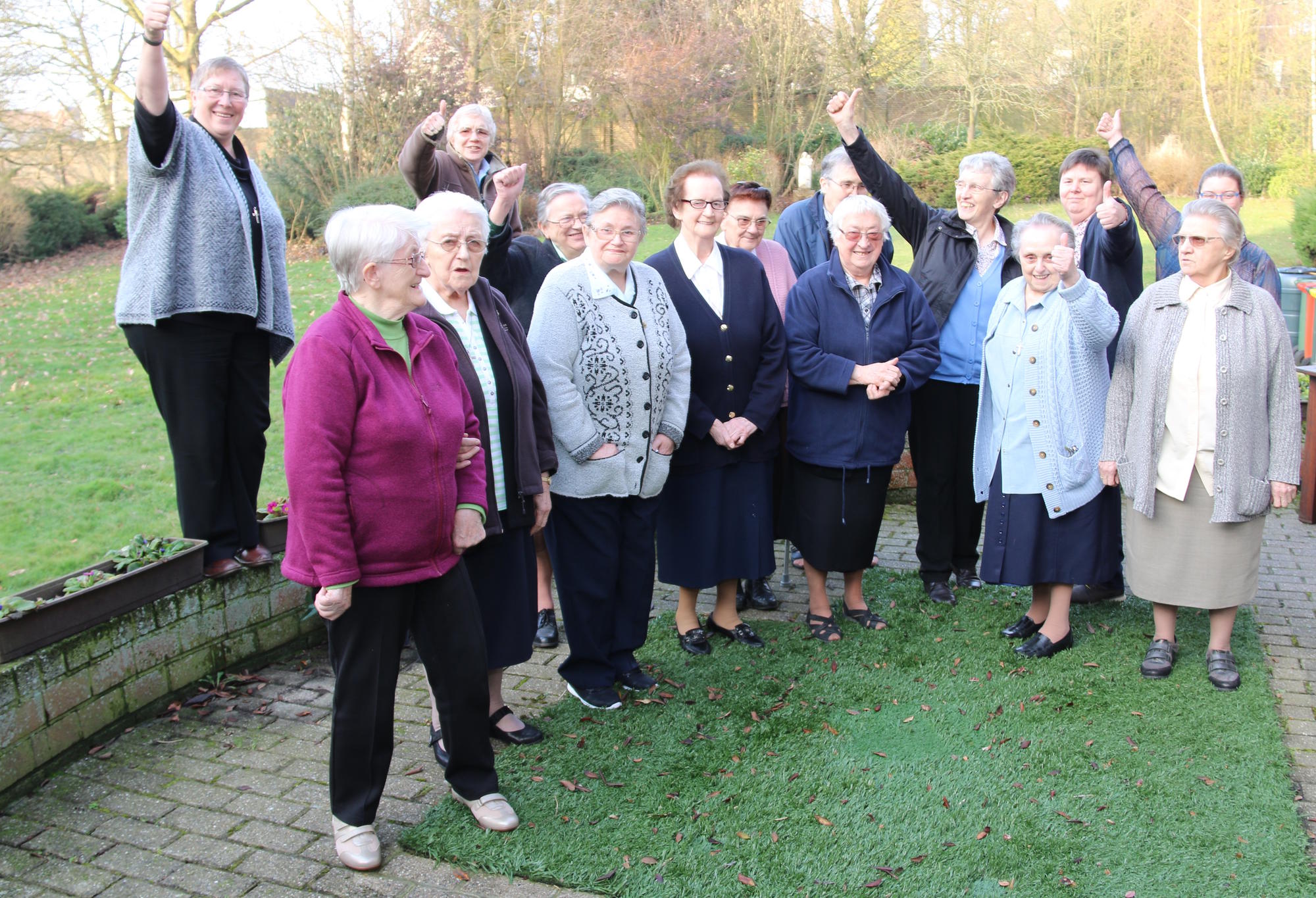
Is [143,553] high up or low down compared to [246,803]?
up

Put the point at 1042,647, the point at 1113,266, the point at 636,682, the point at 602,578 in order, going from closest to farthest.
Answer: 1. the point at 602,578
2. the point at 636,682
3. the point at 1042,647
4. the point at 1113,266

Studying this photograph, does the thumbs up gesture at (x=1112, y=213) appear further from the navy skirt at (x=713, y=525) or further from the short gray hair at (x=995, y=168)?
the navy skirt at (x=713, y=525)

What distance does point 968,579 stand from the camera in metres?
5.69

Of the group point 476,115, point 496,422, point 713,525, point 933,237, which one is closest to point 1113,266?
point 933,237

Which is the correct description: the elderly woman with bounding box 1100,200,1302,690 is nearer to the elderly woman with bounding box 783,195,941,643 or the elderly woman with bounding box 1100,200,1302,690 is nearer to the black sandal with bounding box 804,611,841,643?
the elderly woman with bounding box 783,195,941,643

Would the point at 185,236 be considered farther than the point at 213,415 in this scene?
No

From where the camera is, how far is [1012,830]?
10.8 ft

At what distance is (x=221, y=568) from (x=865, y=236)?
317 centimetres

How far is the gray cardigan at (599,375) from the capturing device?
3975mm

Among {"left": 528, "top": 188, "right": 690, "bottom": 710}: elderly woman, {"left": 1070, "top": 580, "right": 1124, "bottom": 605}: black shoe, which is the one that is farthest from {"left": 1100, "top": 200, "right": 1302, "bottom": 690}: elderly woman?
{"left": 528, "top": 188, "right": 690, "bottom": 710}: elderly woman

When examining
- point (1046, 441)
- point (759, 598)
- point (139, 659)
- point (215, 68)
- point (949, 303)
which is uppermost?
point (215, 68)

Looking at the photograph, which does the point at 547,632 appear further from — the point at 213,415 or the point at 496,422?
the point at 213,415

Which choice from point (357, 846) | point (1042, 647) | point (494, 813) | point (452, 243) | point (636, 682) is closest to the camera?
point (357, 846)

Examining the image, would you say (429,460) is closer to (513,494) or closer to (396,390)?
(396,390)
